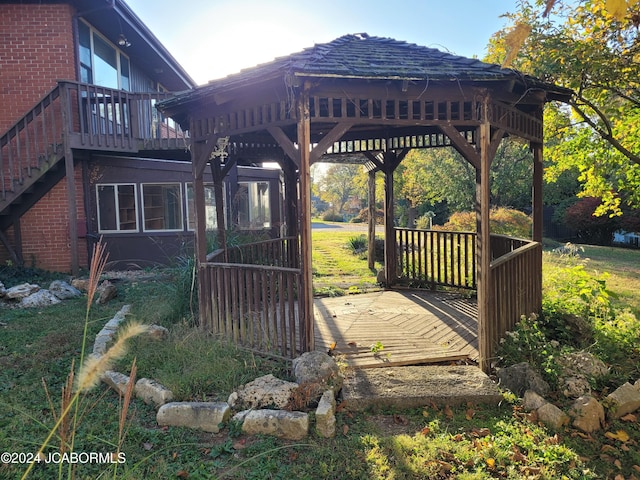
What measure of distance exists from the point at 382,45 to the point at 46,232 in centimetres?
923

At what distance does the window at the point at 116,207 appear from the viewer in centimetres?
1188

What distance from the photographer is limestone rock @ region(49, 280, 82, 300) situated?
8320 mm

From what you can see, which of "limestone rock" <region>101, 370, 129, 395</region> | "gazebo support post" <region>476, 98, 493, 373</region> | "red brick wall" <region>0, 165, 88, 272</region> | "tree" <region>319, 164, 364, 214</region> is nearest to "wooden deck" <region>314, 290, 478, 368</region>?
"gazebo support post" <region>476, 98, 493, 373</region>

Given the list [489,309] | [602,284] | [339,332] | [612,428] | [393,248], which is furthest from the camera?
[393,248]

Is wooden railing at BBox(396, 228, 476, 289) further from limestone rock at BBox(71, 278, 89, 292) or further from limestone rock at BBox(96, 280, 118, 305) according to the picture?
limestone rock at BBox(71, 278, 89, 292)

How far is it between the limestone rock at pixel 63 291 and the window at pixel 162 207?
12.2ft

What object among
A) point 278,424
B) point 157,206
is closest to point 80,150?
point 157,206

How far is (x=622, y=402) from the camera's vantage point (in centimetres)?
420

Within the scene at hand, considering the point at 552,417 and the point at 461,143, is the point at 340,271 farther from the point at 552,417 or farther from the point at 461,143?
Answer: the point at 552,417

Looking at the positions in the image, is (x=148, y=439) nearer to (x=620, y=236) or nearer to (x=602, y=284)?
(x=602, y=284)

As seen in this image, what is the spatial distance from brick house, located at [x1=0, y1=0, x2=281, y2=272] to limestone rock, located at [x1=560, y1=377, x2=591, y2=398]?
804 centimetres

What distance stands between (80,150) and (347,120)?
28.7ft

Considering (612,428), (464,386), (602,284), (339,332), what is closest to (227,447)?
(464,386)

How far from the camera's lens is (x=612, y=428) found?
158 inches
